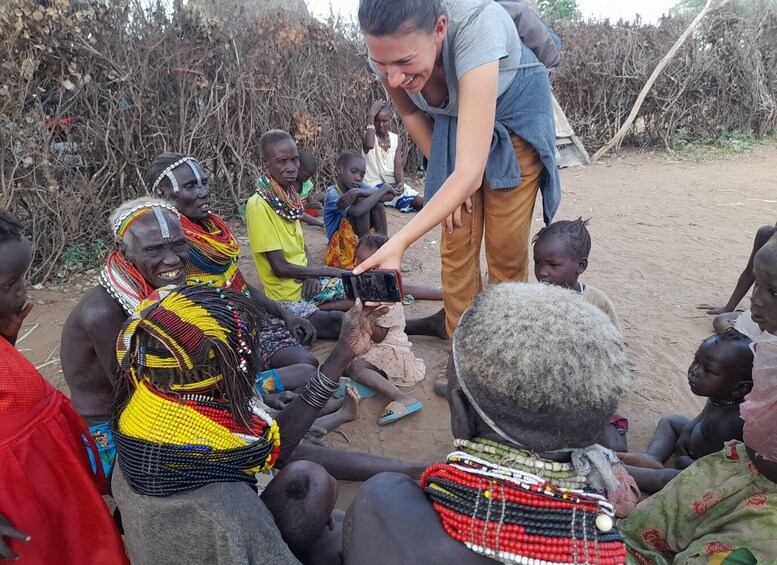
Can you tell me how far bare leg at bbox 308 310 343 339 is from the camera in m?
3.91

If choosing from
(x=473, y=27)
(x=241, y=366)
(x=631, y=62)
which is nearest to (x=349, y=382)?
(x=241, y=366)

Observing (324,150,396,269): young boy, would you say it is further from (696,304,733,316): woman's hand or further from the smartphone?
(696,304,733,316): woman's hand

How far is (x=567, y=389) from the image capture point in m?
1.04

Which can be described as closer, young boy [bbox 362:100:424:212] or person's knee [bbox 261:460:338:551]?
person's knee [bbox 261:460:338:551]

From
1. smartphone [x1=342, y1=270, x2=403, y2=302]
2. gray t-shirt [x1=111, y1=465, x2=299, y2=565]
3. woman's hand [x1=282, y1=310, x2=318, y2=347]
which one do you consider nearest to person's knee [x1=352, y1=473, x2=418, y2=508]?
gray t-shirt [x1=111, y1=465, x2=299, y2=565]

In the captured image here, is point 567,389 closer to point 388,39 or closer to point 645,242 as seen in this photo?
point 388,39

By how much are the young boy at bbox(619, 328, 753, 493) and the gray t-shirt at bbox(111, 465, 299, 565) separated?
1709 mm

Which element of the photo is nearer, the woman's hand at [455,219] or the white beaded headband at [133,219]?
the white beaded headband at [133,219]

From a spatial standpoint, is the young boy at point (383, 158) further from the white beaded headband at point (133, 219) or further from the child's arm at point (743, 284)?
the white beaded headband at point (133, 219)

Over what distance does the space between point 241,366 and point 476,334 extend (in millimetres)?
780

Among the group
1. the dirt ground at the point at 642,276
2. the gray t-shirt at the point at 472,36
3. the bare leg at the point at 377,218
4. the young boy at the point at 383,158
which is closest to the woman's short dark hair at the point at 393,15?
the gray t-shirt at the point at 472,36

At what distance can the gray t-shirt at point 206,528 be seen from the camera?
1421 mm

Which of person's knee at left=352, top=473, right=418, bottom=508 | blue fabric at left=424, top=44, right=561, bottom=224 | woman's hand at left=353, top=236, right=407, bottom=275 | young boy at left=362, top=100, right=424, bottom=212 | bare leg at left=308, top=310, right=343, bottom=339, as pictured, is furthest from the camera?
young boy at left=362, top=100, right=424, bottom=212

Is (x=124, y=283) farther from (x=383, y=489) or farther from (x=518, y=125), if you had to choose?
(x=518, y=125)
